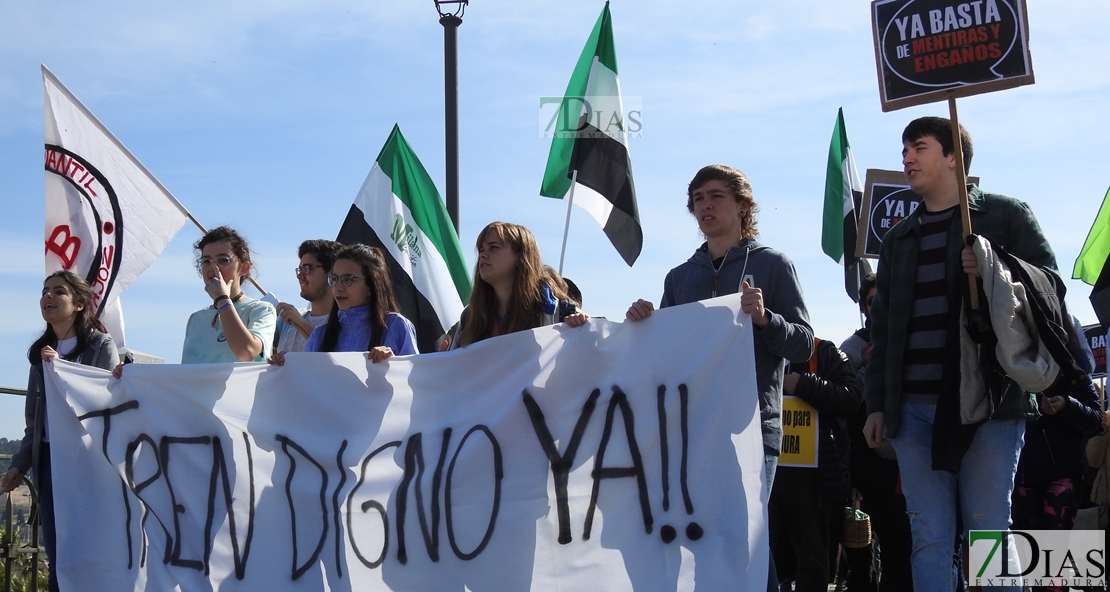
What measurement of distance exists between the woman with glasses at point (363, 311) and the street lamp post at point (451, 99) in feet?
9.97

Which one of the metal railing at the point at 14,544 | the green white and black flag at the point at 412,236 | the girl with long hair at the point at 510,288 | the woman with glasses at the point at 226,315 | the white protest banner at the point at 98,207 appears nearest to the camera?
the girl with long hair at the point at 510,288

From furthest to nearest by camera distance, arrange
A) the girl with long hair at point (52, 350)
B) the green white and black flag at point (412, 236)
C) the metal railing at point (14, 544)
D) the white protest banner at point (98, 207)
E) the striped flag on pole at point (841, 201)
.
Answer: the striped flag on pole at point (841, 201)
the green white and black flag at point (412, 236)
the white protest banner at point (98, 207)
the metal railing at point (14, 544)
the girl with long hair at point (52, 350)

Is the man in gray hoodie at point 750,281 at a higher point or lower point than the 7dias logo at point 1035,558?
higher

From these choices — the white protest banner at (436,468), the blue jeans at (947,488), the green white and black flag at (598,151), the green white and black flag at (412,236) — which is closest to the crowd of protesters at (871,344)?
the blue jeans at (947,488)

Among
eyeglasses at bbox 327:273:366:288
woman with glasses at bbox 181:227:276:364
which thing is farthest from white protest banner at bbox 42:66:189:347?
eyeglasses at bbox 327:273:366:288

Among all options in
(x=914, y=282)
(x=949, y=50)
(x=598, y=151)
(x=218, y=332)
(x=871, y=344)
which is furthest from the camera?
(x=598, y=151)

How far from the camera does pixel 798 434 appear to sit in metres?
5.57

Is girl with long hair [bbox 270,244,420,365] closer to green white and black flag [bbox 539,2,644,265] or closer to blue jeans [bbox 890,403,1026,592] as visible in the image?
blue jeans [bbox 890,403,1026,592]

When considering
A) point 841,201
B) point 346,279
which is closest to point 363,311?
point 346,279

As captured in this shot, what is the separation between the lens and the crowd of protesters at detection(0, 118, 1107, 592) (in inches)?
151

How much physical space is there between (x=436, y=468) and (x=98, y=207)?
138 inches

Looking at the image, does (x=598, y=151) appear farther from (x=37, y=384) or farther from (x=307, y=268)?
(x=37, y=384)

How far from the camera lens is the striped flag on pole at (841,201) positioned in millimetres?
9609

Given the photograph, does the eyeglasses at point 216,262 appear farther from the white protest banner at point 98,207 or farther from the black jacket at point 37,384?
the white protest banner at point 98,207
